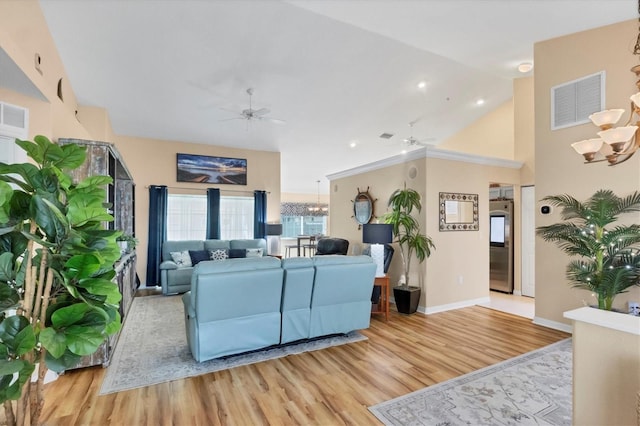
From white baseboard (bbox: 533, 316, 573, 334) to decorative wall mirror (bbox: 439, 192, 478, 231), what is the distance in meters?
1.60

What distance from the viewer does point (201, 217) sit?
7.12 meters

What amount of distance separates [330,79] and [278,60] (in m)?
1.04

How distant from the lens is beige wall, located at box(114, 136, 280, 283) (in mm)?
6453

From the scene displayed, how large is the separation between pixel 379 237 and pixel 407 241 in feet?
1.68

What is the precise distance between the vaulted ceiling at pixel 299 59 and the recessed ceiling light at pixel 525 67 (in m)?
0.17

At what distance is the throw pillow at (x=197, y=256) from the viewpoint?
6051 millimetres

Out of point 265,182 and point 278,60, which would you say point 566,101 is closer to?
point 278,60

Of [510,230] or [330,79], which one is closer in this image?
[330,79]

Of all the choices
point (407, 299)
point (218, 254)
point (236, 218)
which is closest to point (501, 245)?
point (407, 299)

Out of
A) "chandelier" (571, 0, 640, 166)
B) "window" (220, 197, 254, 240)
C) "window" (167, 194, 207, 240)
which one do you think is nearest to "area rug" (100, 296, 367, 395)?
"window" (167, 194, 207, 240)

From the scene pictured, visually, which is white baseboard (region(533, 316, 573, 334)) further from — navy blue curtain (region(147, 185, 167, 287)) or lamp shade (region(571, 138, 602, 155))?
navy blue curtain (region(147, 185, 167, 287))

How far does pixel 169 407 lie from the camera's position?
7.50 ft

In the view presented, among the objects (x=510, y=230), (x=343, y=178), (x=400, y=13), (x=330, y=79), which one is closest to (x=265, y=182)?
(x=343, y=178)

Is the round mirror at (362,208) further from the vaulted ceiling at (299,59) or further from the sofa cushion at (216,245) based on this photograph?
the sofa cushion at (216,245)
